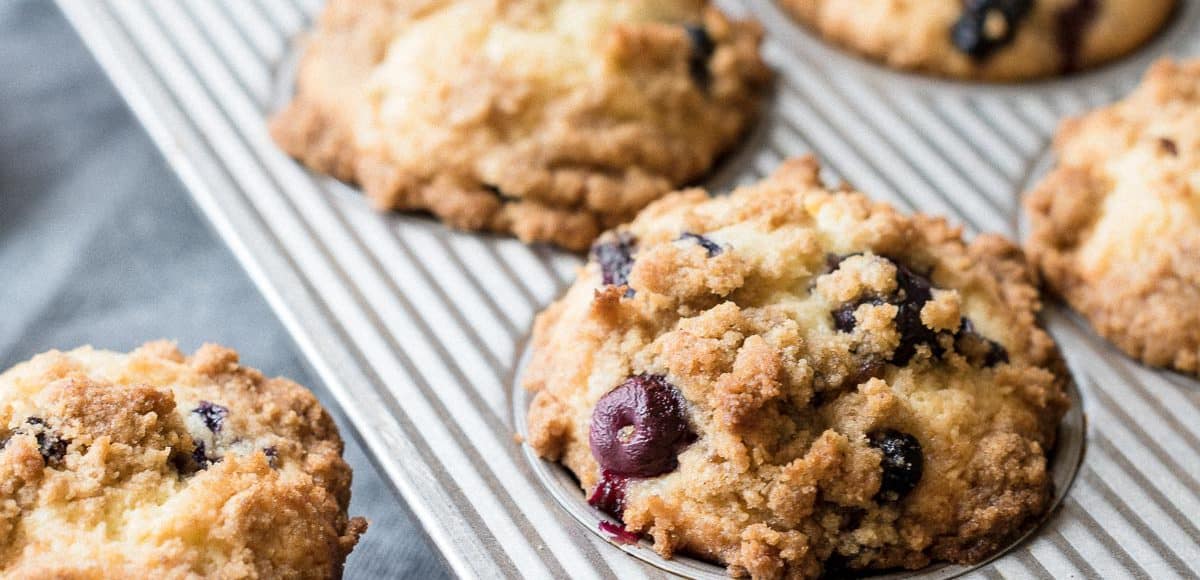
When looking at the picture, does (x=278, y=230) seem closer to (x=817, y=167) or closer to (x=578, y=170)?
(x=578, y=170)

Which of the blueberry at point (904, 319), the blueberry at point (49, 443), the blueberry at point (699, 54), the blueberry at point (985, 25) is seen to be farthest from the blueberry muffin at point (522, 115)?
the blueberry at point (49, 443)

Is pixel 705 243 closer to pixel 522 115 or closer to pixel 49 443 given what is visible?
pixel 522 115

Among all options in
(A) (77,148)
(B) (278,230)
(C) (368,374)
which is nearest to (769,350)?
(C) (368,374)

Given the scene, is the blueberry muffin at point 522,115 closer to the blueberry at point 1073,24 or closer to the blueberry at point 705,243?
the blueberry at point 705,243

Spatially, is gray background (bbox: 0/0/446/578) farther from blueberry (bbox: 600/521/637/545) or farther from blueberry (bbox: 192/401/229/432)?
blueberry (bbox: 600/521/637/545)

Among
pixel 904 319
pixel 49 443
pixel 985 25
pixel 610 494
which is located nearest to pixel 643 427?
pixel 610 494

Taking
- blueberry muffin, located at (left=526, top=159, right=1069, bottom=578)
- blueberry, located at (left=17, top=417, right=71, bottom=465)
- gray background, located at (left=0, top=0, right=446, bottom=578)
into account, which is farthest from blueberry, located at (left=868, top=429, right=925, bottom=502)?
blueberry, located at (left=17, top=417, right=71, bottom=465)

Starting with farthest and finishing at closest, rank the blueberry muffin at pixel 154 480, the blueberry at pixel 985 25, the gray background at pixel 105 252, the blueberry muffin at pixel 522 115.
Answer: the blueberry at pixel 985 25
the gray background at pixel 105 252
the blueberry muffin at pixel 522 115
the blueberry muffin at pixel 154 480
